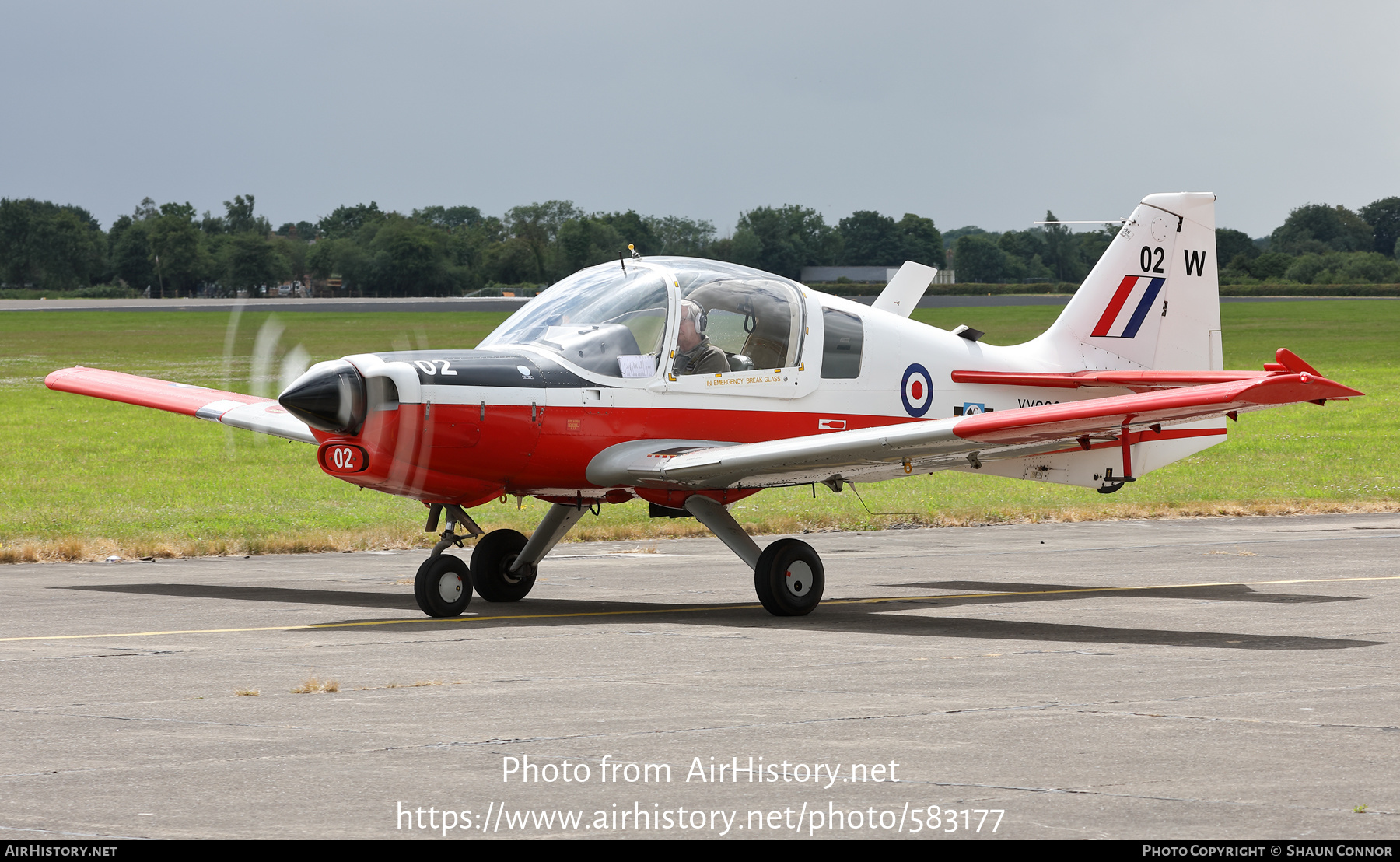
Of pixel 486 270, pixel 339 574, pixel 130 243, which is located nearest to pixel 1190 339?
pixel 339 574

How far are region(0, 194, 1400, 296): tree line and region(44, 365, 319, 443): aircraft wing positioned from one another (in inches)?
131

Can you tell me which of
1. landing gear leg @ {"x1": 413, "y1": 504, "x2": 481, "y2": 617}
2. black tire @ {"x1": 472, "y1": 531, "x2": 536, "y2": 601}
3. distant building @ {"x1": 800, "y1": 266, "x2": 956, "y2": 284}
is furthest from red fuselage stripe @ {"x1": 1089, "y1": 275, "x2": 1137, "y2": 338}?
distant building @ {"x1": 800, "y1": 266, "x2": 956, "y2": 284}

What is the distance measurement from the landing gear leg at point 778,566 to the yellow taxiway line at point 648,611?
0.65m

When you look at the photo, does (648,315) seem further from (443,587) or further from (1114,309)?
(1114,309)

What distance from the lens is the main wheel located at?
11562 mm

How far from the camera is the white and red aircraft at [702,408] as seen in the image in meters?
10.8

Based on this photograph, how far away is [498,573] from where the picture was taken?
12820 mm

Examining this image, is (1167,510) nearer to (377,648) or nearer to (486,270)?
(377,648)

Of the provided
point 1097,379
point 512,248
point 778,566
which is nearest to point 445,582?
point 778,566

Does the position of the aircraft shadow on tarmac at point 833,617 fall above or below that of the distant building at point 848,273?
below

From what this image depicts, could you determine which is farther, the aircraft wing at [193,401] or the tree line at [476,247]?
the tree line at [476,247]

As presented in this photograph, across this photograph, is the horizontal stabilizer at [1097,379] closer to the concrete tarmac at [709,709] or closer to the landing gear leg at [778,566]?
the concrete tarmac at [709,709]

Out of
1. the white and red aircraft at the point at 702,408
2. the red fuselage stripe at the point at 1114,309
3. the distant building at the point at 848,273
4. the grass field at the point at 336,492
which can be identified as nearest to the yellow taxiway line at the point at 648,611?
the white and red aircraft at the point at 702,408

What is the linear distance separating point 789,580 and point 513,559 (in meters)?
2.45
